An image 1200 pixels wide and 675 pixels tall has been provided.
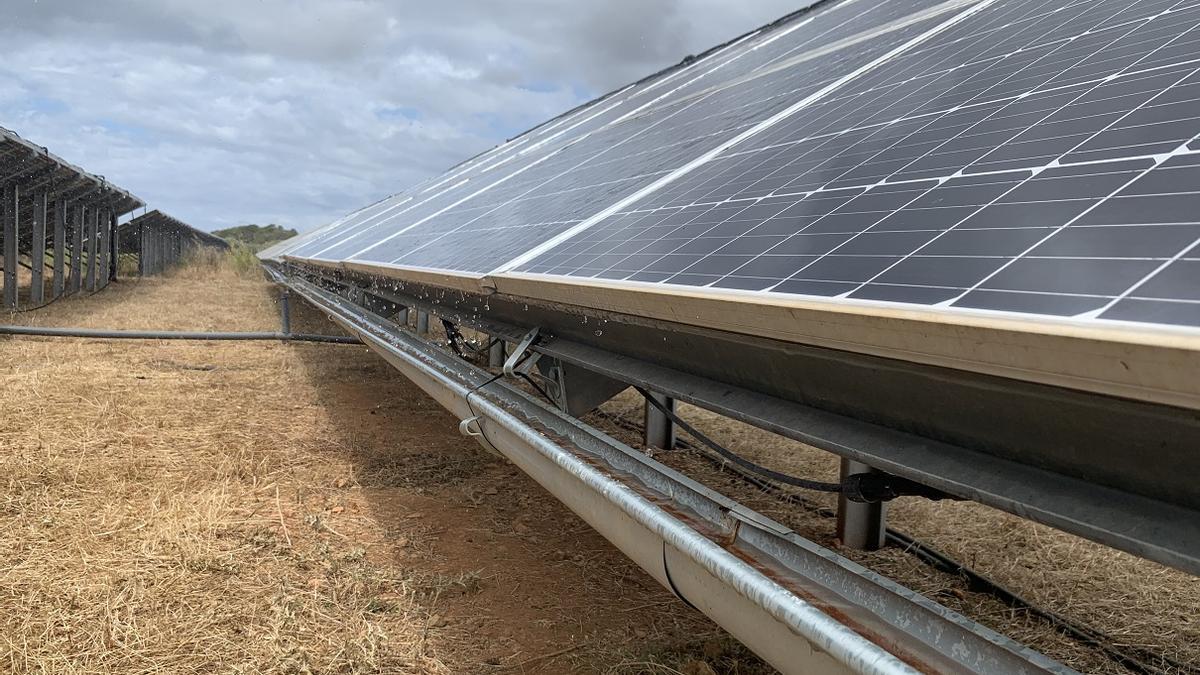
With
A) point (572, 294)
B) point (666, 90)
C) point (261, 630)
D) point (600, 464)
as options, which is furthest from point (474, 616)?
point (666, 90)

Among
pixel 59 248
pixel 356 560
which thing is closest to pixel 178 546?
pixel 356 560

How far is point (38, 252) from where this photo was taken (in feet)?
64.4

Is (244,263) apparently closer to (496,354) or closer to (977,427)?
(496,354)

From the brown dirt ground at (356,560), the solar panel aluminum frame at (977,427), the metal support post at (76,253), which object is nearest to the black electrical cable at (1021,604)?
the brown dirt ground at (356,560)

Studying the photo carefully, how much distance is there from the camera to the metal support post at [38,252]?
1919 cm

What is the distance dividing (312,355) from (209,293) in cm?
1618

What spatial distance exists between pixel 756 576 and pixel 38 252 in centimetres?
2283

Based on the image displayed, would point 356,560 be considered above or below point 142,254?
below

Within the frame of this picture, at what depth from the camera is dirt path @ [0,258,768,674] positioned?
3.98 m

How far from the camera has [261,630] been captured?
4.07 meters

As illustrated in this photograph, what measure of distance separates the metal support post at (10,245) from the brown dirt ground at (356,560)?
36.2 ft

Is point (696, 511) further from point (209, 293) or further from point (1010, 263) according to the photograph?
point (209, 293)

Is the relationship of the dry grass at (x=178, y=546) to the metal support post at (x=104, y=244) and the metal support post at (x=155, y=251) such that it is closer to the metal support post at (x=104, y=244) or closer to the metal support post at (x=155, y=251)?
the metal support post at (x=104, y=244)

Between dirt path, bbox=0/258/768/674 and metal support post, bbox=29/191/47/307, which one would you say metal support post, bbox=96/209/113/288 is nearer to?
metal support post, bbox=29/191/47/307
